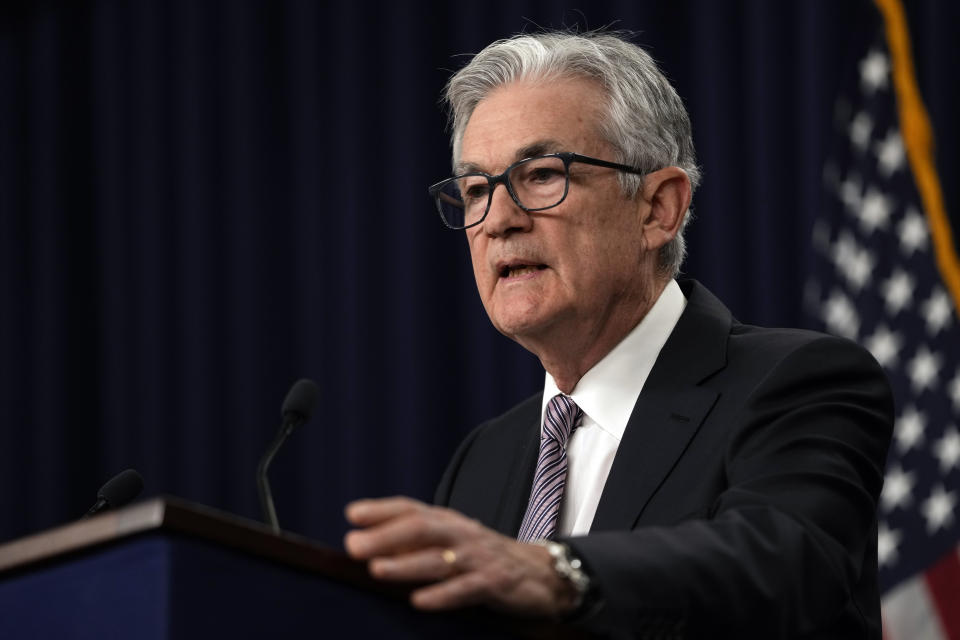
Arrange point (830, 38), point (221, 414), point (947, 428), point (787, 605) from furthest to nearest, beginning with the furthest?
point (221, 414) → point (830, 38) → point (947, 428) → point (787, 605)

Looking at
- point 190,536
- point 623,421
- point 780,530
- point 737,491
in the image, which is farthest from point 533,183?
point 190,536

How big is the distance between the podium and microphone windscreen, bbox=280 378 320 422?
744 mm

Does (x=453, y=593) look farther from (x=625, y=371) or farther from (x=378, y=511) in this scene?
(x=625, y=371)

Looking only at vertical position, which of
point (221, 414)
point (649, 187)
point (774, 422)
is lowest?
point (221, 414)

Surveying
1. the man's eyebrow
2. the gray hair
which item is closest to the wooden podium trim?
the man's eyebrow

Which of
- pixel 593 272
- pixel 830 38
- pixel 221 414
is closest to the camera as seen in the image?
pixel 593 272

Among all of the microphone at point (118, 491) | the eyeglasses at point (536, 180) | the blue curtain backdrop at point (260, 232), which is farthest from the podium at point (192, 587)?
the blue curtain backdrop at point (260, 232)

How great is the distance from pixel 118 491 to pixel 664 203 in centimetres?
104

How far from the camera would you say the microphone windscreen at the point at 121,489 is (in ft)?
5.60

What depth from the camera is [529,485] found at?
2.11 m

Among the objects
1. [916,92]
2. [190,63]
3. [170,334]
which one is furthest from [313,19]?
[916,92]

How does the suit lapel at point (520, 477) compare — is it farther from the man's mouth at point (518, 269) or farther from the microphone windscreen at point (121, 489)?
the microphone windscreen at point (121, 489)

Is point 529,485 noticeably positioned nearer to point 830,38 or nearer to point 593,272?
point 593,272

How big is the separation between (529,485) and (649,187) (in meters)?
0.55
